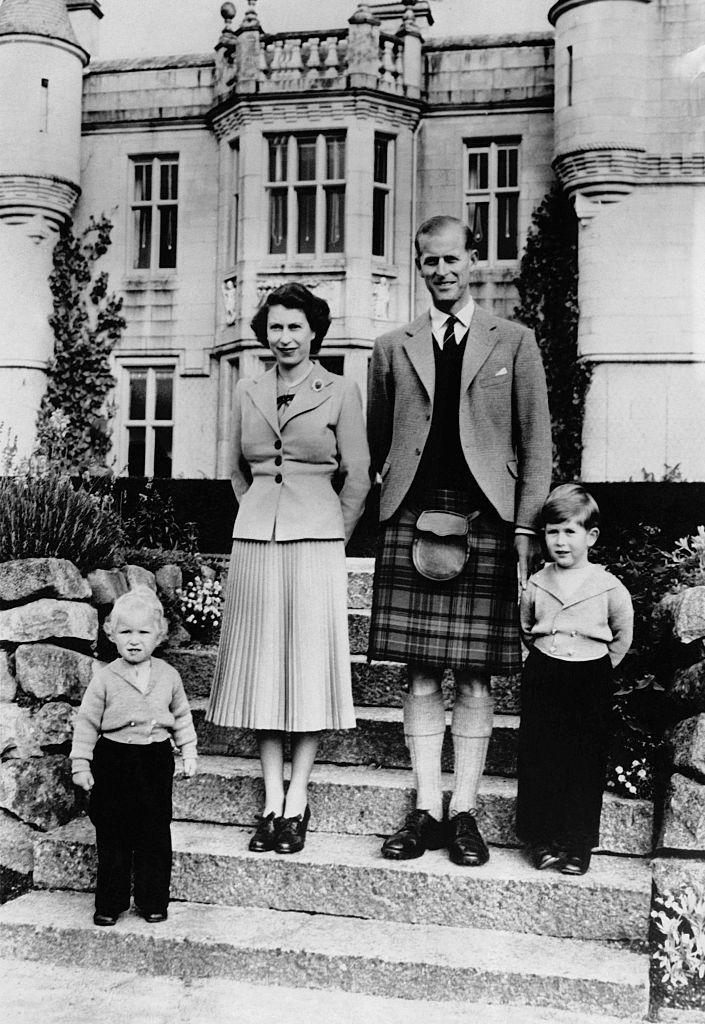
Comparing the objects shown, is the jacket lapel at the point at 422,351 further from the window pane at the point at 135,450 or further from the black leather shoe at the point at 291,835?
the window pane at the point at 135,450

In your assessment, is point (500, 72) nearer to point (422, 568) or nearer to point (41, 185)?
point (41, 185)

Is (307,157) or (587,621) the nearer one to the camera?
(587,621)

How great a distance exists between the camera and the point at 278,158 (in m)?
11.7

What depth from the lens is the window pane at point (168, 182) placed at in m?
11.6

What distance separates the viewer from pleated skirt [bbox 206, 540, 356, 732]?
319 cm

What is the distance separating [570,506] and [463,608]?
1.53 feet

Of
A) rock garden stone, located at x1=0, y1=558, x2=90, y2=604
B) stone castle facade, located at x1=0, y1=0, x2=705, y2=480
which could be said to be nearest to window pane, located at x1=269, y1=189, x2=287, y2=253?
stone castle facade, located at x1=0, y1=0, x2=705, y2=480

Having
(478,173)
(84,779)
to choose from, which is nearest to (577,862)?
(84,779)

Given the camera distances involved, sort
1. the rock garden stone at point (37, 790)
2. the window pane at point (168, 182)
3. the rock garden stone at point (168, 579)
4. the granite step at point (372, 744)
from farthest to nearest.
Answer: the window pane at point (168, 182) → the rock garden stone at point (168, 579) → the granite step at point (372, 744) → the rock garden stone at point (37, 790)

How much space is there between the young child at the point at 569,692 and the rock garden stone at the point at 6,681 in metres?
1.77

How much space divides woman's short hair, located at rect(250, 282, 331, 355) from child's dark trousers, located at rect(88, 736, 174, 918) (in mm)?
1363

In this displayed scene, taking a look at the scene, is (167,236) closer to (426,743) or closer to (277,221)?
(277,221)

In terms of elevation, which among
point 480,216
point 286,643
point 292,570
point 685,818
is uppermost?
point 480,216

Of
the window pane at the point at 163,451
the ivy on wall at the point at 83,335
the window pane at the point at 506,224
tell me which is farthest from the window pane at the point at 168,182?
the window pane at the point at 506,224
